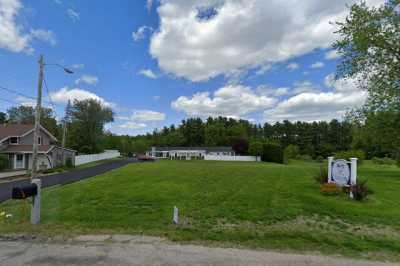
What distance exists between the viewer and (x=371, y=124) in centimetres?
1869

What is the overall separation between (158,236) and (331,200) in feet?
22.3

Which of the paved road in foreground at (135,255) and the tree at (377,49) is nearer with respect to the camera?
the paved road in foreground at (135,255)

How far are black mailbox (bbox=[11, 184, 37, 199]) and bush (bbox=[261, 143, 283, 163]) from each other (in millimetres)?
46949

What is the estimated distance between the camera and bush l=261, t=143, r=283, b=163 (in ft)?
159

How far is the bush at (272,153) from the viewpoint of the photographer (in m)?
48.4

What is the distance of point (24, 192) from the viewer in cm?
596

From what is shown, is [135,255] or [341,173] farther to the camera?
[341,173]

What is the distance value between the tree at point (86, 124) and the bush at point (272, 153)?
113ft

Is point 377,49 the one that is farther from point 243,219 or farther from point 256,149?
point 256,149

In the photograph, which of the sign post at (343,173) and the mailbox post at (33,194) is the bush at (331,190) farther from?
the mailbox post at (33,194)

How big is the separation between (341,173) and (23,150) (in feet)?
101

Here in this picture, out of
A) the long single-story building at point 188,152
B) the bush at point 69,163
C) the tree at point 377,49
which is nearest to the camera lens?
the tree at point 377,49

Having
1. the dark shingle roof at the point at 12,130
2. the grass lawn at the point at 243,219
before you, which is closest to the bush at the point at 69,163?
the dark shingle roof at the point at 12,130

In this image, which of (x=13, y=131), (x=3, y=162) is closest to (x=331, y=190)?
(x=3, y=162)
